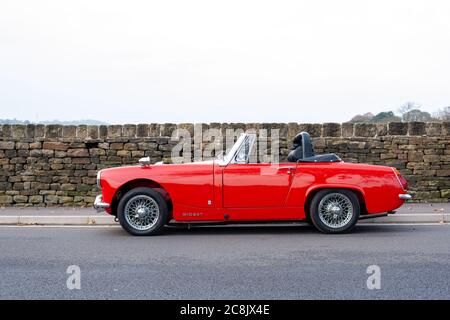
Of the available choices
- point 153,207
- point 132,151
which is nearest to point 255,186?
point 153,207

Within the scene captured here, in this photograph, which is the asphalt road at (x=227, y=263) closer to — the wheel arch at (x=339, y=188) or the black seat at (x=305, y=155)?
the wheel arch at (x=339, y=188)

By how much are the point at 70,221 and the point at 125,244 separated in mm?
2859

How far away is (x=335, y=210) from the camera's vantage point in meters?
9.09

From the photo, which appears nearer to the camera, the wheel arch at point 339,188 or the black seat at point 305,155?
the wheel arch at point 339,188

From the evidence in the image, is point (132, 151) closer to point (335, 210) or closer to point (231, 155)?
point (231, 155)

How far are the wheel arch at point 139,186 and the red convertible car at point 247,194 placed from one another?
30mm

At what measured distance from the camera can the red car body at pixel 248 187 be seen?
902 centimetres

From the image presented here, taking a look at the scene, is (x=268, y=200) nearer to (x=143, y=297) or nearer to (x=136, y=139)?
(x=143, y=297)

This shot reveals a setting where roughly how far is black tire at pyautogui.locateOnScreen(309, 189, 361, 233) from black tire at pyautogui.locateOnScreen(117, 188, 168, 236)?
2202 mm

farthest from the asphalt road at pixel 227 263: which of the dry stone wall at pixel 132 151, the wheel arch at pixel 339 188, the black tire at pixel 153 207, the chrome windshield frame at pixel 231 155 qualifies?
the dry stone wall at pixel 132 151

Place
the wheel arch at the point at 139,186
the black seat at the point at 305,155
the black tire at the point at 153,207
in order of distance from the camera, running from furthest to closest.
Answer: the black seat at the point at 305,155 < the wheel arch at the point at 139,186 < the black tire at the point at 153,207

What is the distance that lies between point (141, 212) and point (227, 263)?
2.48 meters

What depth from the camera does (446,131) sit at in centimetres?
1361

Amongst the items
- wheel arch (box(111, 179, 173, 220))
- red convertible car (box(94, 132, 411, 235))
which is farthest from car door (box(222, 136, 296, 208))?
wheel arch (box(111, 179, 173, 220))
